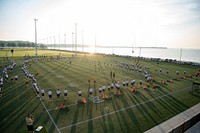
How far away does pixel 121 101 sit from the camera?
64.8 feet

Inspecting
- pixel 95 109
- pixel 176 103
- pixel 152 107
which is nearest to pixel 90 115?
pixel 95 109

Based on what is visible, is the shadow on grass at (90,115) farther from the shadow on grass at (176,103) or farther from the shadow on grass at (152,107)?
the shadow on grass at (176,103)

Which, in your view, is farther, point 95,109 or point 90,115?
point 95,109

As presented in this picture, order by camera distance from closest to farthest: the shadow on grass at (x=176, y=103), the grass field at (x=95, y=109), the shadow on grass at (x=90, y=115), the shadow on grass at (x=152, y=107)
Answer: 1. the shadow on grass at (x=90, y=115)
2. the grass field at (x=95, y=109)
3. the shadow on grass at (x=152, y=107)
4. the shadow on grass at (x=176, y=103)

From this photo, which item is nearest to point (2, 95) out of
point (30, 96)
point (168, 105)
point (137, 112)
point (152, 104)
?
point (30, 96)

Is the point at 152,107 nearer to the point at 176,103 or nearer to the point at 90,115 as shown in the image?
the point at 176,103

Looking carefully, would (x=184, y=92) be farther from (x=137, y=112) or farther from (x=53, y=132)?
(x=53, y=132)

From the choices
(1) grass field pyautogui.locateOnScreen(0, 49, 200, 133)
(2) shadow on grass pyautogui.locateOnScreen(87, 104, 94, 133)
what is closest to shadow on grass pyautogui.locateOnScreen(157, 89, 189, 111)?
(1) grass field pyautogui.locateOnScreen(0, 49, 200, 133)

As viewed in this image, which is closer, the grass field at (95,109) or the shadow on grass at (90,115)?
the shadow on grass at (90,115)

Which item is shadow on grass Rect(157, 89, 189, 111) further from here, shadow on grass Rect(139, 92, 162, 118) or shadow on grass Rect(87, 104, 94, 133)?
shadow on grass Rect(87, 104, 94, 133)

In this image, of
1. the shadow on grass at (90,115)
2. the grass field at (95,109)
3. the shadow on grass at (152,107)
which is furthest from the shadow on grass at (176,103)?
the shadow on grass at (90,115)

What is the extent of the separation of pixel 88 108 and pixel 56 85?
37.2 feet

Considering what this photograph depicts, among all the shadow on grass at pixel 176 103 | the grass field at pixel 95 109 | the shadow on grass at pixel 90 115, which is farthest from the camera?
the shadow on grass at pixel 176 103

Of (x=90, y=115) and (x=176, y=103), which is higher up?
(x=176, y=103)
